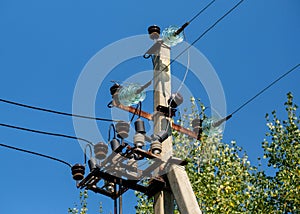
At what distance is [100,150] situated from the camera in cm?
947

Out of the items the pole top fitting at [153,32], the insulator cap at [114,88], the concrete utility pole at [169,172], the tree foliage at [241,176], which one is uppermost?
the tree foliage at [241,176]

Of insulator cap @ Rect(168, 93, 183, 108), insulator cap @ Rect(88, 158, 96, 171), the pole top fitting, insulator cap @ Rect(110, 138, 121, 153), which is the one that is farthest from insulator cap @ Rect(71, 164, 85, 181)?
the pole top fitting

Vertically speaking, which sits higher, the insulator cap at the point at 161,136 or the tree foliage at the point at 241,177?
the tree foliage at the point at 241,177

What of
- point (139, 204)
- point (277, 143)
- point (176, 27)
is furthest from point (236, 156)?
point (176, 27)

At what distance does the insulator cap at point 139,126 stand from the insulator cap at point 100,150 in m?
0.48

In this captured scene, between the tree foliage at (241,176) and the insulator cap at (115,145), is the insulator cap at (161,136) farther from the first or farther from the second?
the tree foliage at (241,176)

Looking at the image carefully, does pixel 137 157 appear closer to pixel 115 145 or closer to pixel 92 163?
pixel 115 145

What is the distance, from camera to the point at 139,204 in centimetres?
Result: 1825

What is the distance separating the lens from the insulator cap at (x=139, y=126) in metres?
9.34

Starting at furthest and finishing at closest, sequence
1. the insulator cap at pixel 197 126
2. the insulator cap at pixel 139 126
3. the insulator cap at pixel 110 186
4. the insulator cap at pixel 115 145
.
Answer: the insulator cap at pixel 197 126 → the insulator cap at pixel 110 186 → the insulator cap at pixel 139 126 → the insulator cap at pixel 115 145

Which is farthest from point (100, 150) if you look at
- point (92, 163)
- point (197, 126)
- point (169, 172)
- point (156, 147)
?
point (197, 126)

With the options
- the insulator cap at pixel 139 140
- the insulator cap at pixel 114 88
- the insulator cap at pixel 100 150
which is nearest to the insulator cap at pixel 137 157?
the insulator cap at pixel 139 140

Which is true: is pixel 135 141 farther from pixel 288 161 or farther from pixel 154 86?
pixel 288 161

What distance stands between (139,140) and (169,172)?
547mm
